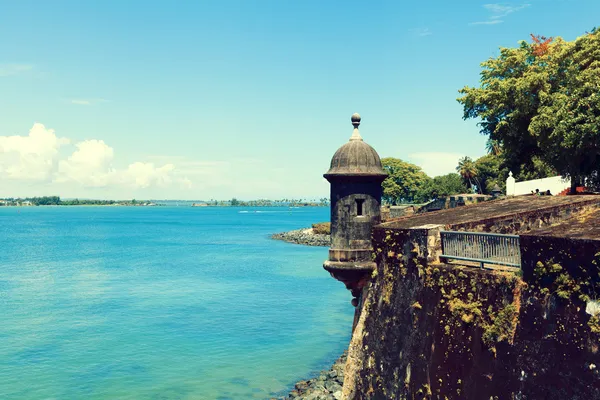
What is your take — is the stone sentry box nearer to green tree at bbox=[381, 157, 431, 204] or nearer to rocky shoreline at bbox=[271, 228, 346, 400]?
rocky shoreline at bbox=[271, 228, 346, 400]

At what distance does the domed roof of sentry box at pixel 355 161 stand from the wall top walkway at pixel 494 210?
1.89m

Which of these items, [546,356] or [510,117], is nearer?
[546,356]

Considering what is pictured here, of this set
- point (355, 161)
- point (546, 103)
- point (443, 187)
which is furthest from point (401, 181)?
point (355, 161)

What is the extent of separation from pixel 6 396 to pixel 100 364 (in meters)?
5.05

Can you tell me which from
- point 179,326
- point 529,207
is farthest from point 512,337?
point 179,326

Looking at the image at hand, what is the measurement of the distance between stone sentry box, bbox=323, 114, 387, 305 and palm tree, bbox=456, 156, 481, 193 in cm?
8336

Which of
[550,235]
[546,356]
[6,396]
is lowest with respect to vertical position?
[6,396]

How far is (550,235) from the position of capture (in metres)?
9.24

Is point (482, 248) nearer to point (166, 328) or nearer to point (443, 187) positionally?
point (166, 328)

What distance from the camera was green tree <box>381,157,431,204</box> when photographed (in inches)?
4265

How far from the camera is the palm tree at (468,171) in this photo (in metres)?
94.9

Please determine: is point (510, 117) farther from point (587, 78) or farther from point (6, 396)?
point (6, 396)

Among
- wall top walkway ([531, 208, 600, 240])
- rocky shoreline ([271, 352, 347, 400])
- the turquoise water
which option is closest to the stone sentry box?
wall top walkway ([531, 208, 600, 240])

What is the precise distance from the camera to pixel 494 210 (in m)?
15.4
